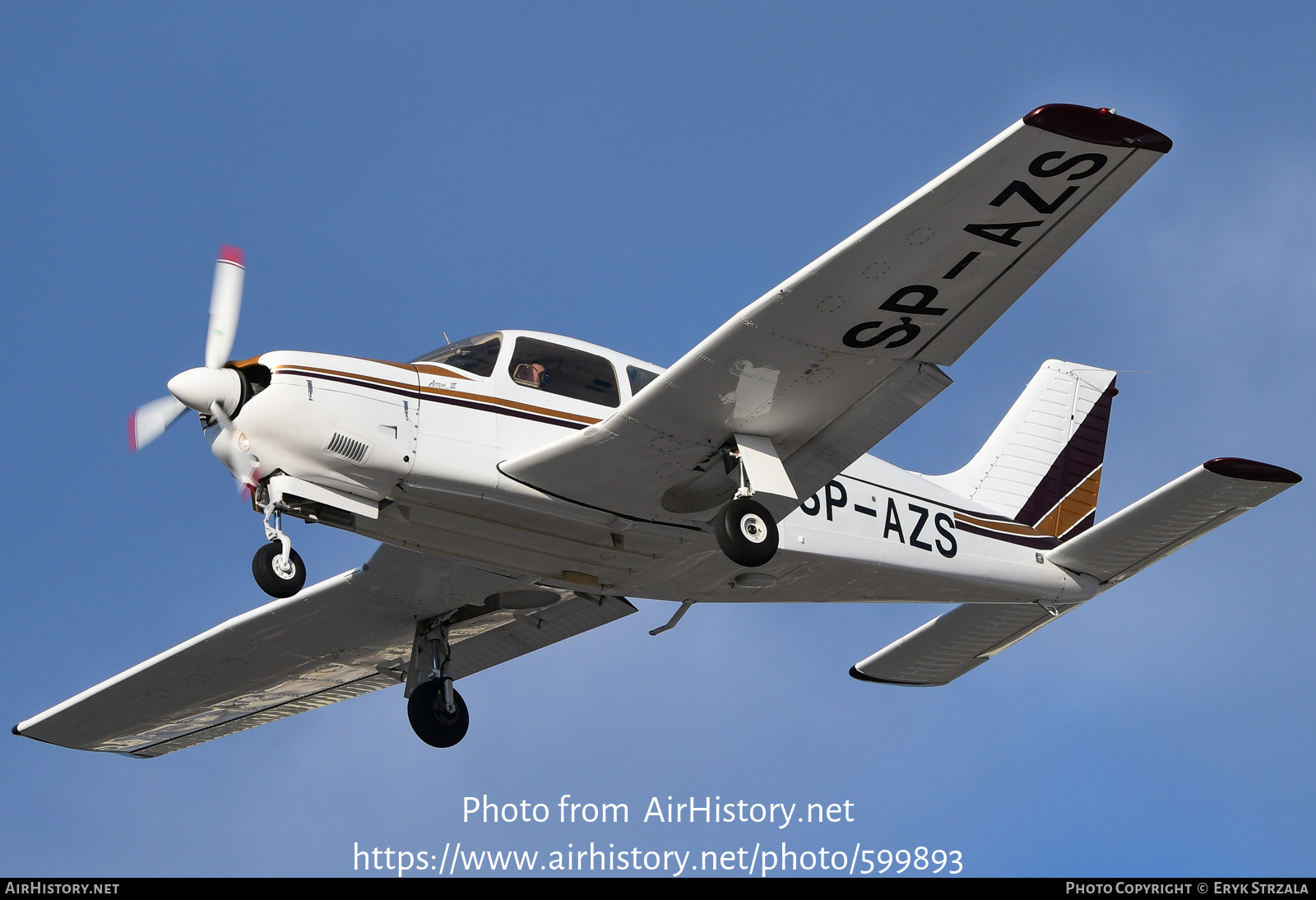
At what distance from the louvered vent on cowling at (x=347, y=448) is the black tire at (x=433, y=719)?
408 centimetres

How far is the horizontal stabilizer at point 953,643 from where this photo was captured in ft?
53.2

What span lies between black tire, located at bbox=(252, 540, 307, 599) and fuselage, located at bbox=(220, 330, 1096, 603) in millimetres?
618

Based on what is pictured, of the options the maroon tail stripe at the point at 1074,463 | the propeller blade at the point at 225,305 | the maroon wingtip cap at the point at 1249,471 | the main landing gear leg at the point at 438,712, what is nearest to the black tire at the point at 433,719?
the main landing gear leg at the point at 438,712

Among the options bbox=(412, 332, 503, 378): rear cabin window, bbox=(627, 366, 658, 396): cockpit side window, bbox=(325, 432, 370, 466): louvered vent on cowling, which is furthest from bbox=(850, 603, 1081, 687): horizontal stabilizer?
bbox=(325, 432, 370, 466): louvered vent on cowling

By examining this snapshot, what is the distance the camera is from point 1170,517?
14.3 meters

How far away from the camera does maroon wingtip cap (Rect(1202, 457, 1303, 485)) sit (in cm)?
1330

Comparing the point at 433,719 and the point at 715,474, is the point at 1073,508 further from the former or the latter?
the point at 433,719

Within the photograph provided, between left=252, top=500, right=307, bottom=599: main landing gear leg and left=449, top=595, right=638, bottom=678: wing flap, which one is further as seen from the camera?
left=449, top=595, right=638, bottom=678: wing flap

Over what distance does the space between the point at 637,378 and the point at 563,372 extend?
742 millimetres

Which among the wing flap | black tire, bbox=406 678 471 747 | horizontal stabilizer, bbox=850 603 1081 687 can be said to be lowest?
black tire, bbox=406 678 471 747

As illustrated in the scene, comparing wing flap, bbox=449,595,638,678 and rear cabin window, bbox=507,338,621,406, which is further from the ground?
rear cabin window, bbox=507,338,621,406

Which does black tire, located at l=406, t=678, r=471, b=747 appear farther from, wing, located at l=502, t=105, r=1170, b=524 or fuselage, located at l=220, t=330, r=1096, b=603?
wing, located at l=502, t=105, r=1170, b=524

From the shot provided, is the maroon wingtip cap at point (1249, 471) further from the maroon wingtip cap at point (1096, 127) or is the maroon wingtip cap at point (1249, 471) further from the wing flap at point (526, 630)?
the wing flap at point (526, 630)

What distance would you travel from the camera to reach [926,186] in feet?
36.4
